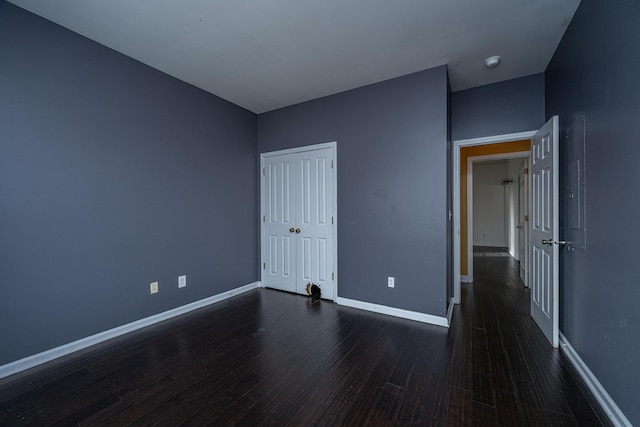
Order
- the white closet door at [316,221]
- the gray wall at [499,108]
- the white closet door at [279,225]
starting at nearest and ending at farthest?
the gray wall at [499,108] → the white closet door at [316,221] → the white closet door at [279,225]

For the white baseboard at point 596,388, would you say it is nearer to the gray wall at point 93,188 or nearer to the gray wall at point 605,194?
the gray wall at point 605,194

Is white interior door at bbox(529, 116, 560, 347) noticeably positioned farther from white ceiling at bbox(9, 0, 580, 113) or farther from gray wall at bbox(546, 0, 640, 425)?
white ceiling at bbox(9, 0, 580, 113)

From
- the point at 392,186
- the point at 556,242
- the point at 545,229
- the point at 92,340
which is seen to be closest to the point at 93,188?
the point at 92,340

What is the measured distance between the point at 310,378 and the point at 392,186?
2.12 metres

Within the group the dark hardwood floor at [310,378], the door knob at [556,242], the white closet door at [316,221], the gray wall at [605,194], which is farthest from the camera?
the white closet door at [316,221]

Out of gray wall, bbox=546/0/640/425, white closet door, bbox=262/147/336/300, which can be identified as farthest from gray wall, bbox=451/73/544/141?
white closet door, bbox=262/147/336/300

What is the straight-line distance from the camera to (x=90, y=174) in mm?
2357

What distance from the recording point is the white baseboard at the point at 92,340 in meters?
1.97

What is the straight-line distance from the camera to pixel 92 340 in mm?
2359

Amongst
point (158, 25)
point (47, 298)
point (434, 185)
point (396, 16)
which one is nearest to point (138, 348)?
point (47, 298)

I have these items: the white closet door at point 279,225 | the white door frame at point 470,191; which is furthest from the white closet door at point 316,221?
the white door frame at point 470,191

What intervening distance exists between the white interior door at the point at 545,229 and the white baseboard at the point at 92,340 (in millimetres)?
3667

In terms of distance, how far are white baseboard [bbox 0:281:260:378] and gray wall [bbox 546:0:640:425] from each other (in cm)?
369

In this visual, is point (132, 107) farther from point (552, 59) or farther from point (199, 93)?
point (552, 59)
